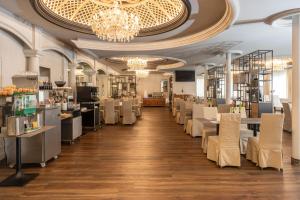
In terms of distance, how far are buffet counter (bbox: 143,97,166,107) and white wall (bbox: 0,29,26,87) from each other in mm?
16782

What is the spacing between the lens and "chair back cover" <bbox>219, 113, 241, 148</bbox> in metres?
4.46


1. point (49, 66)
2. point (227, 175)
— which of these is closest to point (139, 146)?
point (227, 175)

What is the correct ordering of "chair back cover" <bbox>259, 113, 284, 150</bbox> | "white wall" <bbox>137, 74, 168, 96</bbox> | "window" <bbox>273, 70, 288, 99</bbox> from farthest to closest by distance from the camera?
1. "white wall" <bbox>137, 74, 168, 96</bbox>
2. "window" <bbox>273, 70, 288, 99</bbox>
3. "chair back cover" <bbox>259, 113, 284, 150</bbox>

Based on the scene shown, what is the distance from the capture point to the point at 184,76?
18.3 m

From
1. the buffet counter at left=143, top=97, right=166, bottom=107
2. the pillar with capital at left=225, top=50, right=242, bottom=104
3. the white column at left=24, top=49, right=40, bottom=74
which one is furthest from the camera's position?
the buffet counter at left=143, top=97, right=166, bottom=107

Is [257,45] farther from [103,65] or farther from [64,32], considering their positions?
[103,65]

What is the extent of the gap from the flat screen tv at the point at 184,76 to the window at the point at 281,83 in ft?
18.2

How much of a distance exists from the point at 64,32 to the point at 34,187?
453 cm

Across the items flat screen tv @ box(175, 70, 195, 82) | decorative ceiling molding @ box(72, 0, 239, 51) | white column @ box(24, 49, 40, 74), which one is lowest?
white column @ box(24, 49, 40, 74)

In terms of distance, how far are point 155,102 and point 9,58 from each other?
57.5 ft

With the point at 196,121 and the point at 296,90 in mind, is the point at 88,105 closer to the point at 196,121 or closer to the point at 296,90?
the point at 196,121

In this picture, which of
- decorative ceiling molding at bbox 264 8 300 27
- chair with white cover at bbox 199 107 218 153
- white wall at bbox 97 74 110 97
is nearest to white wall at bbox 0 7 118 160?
chair with white cover at bbox 199 107 218 153

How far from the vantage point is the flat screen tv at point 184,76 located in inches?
719

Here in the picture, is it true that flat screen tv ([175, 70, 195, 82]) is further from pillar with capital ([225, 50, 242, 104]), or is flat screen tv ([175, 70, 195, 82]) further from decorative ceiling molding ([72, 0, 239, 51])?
decorative ceiling molding ([72, 0, 239, 51])
